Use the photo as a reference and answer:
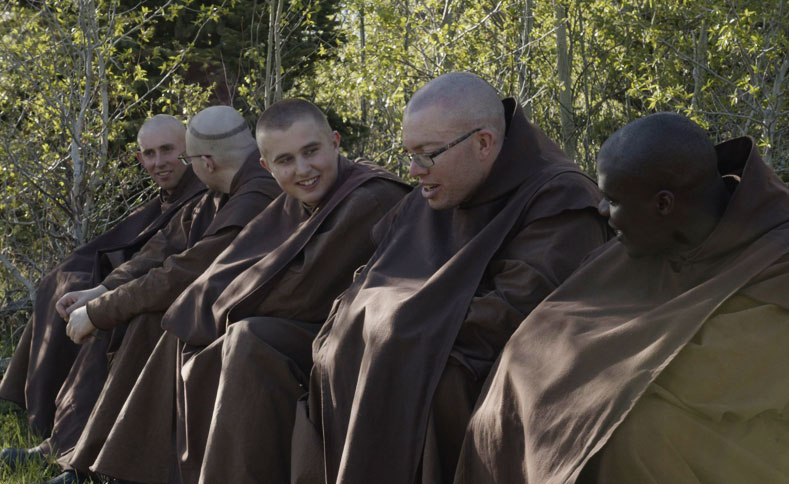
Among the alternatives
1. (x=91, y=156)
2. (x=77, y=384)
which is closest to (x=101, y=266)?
(x=77, y=384)

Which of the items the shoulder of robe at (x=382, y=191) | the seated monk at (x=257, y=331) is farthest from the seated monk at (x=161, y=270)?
the shoulder of robe at (x=382, y=191)

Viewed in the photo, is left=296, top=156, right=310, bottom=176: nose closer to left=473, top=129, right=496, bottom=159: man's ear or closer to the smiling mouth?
the smiling mouth

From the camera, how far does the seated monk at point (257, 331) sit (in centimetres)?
423

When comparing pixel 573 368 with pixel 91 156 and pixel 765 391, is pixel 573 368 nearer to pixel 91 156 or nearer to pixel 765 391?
pixel 765 391

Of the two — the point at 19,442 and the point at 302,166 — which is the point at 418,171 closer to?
the point at 302,166

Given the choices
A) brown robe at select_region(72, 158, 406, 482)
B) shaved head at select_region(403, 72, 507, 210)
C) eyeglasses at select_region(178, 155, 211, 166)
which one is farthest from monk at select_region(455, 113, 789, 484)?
eyeglasses at select_region(178, 155, 211, 166)

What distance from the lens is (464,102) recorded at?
391cm

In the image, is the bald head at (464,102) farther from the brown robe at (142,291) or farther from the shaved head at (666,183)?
the brown robe at (142,291)

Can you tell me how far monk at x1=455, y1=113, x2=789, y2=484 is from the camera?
2574 millimetres

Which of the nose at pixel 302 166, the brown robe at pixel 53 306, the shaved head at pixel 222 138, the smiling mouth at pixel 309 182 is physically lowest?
the brown robe at pixel 53 306

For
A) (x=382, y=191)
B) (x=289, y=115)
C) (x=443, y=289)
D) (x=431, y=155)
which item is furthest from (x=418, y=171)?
(x=289, y=115)

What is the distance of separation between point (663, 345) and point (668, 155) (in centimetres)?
55

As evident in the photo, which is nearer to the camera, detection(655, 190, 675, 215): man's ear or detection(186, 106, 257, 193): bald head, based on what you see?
detection(655, 190, 675, 215): man's ear

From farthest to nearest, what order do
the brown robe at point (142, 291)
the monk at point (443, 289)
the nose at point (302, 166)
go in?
the brown robe at point (142, 291) < the nose at point (302, 166) < the monk at point (443, 289)
